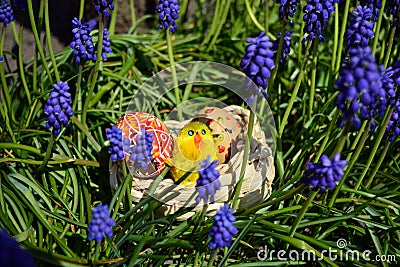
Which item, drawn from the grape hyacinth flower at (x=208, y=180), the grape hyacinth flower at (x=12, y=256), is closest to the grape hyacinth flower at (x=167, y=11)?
the grape hyacinth flower at (x=208, y=180)

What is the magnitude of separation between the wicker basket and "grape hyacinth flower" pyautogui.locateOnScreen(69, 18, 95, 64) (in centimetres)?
67

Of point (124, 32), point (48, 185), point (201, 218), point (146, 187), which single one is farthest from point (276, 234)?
point (124, 32)

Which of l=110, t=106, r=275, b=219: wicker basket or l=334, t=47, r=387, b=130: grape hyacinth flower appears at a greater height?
l=334, t=47, r=387, b=130: grape hyacinth flower

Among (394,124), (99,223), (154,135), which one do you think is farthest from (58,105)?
(394,124)

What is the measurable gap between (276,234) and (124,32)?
9.48 feet

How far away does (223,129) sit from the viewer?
3.42m

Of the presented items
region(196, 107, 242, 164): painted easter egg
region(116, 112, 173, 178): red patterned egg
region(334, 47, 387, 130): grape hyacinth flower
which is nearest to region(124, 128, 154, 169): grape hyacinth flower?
region(116, 112, 173, 178): red patterned egg

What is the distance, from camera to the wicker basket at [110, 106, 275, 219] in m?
2.92

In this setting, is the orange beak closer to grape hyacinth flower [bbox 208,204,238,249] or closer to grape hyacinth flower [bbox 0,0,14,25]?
grape hyacinth flower [bbox 208,204,238,249]

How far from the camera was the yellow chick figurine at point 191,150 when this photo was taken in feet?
10.5

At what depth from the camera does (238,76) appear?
427 cm

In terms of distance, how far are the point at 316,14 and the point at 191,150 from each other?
1.06 metres

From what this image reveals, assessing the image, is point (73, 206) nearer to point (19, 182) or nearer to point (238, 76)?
point (19, 182)

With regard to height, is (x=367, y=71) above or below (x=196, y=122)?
above
